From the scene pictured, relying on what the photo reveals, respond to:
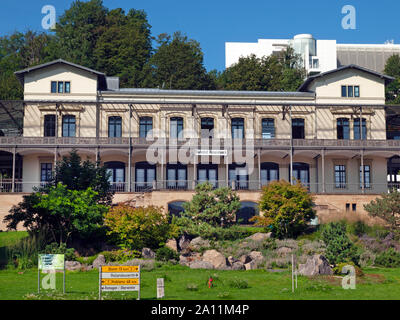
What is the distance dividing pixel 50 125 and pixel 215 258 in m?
22.2

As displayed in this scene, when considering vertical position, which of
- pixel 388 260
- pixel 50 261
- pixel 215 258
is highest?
pixel 50 261

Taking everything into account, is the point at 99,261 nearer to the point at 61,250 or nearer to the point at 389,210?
the point at 61,250

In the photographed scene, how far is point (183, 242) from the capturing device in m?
34.5

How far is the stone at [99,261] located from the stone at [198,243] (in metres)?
5.14

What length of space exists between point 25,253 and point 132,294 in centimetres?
1138

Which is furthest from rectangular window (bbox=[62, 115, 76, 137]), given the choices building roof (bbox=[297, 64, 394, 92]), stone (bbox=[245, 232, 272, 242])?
building roof (bbox=[297, 64, 394, 92])

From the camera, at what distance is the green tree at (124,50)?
66175 millimetres

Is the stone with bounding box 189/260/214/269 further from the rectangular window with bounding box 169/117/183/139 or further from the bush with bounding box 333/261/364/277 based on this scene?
the rectangular window with bounding box 169/117/183/139

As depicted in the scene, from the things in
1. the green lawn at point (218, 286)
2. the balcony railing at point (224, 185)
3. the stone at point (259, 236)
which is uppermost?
the balcony railing at point (224, 185)

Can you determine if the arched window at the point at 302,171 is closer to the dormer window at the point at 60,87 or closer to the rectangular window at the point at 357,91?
the rectangular window at the point at 357,91

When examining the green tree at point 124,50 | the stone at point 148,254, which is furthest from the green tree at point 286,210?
the green tree at point 124,50

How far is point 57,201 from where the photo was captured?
1256 inches

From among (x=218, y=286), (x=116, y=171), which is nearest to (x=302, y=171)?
(x=116, y=171)
